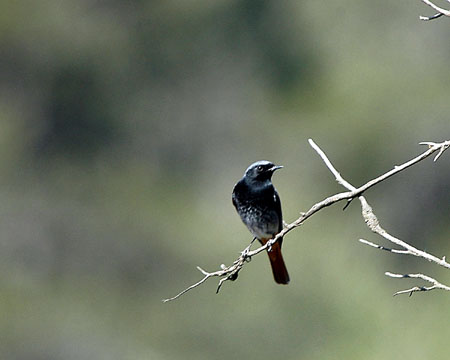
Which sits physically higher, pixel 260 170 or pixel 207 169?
pixel 260 170

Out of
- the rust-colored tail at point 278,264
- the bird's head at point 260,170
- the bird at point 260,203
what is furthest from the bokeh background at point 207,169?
the bird's head at point 260,170

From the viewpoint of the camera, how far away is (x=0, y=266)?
46.6ft

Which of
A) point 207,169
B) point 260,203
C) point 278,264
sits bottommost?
point 207,169

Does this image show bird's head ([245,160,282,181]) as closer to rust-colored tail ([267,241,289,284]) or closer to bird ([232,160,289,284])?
bird ([232,160,289,284])

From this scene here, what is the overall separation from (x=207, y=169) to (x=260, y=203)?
31.1 feet

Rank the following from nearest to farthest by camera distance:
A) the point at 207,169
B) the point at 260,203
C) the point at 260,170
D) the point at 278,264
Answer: the point at 260,170 < the point at 260,203 < the point at 278,264 < the point at 207,169

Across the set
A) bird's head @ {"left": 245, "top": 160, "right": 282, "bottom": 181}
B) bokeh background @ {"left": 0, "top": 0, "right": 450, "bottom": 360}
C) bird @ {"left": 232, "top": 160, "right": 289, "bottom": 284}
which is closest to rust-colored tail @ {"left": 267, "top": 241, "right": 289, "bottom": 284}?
bird @ {"left": 232, "top": 160, "right": 289, "bottom": 284}

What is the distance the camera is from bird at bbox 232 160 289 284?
251 inches

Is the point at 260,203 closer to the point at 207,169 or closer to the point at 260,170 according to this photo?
the point at 260,170

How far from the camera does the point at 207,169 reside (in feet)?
52.3

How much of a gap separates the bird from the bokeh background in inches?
236

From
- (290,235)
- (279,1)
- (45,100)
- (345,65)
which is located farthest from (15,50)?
(290,235)

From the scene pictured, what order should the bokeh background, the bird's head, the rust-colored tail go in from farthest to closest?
the bokeh background < the rust-colored tail < the bird's head

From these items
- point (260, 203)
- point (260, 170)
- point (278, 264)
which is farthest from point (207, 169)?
point (260, 170)
